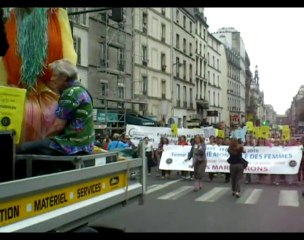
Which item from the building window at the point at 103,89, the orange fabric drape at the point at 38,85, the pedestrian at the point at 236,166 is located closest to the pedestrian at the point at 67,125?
the orange fabric drape at the point at 38,85

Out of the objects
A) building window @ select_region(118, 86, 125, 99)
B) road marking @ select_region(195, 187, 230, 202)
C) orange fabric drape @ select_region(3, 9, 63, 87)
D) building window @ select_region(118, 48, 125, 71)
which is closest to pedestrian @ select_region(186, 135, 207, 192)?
road marking @ select_region(195, 187, 230, 202)

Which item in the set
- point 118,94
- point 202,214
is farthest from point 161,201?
point 118,94

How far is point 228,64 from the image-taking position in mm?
87000

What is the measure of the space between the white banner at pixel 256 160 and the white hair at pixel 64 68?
48.4 feet

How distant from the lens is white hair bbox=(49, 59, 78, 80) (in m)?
4.06

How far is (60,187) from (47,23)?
166 centimetres

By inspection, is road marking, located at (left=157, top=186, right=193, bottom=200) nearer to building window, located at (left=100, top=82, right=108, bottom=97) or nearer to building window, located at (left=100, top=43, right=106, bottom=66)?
building window, located at (left=100, top=82, right=108, bottom=97)

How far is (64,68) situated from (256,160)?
50.2ft

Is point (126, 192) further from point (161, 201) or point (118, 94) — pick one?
point (118, 94)

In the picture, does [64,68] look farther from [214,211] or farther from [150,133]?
[150,133]

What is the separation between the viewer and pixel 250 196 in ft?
45.1

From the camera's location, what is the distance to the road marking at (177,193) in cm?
1338
